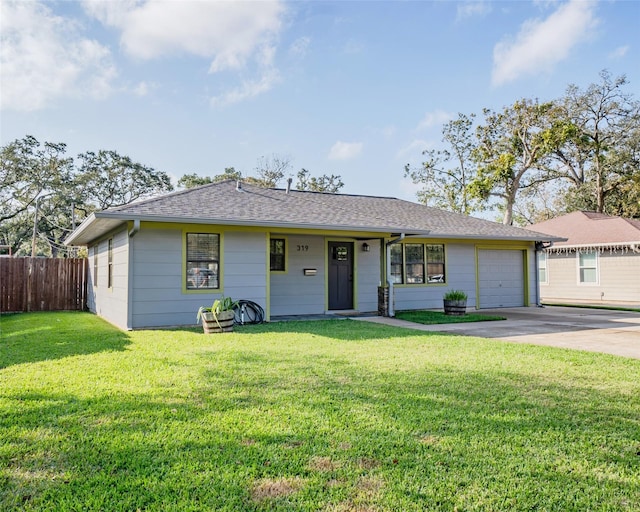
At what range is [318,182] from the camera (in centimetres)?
3338

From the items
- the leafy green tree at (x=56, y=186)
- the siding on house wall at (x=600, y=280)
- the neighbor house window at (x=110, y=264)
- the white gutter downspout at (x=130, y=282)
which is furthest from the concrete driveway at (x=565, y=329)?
the leafy green tree at (x=56, y=186)

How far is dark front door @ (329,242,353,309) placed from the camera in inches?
443

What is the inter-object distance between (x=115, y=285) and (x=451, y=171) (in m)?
24.3

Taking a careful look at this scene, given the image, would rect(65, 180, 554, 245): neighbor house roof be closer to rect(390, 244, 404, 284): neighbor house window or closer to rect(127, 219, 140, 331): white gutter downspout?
rect(127, 219, 140, 331): white gutter downspout

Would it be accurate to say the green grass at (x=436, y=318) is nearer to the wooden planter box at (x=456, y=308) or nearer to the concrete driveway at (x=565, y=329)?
the wooden planter box at (x=456, y=308)

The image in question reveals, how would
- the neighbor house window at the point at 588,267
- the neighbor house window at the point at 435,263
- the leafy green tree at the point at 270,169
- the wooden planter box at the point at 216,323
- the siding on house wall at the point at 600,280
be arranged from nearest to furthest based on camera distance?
1. the wooden planter box at the point at 216,323
2. the neighbor house window at the point at 435,263
3. the siding on house wall at the point at 600,280
4. the neighbor house window at the point at 588,267
5. the leafy green tree at the point at 270,169

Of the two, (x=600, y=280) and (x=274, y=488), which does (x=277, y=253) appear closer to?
(x=274, y=488)

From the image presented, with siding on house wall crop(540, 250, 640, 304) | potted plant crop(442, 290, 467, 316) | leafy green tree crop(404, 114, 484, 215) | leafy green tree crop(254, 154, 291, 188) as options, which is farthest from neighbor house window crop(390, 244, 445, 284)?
leafy green tree crop(254, 154, 291, 188)

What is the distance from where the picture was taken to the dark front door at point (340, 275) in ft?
36.9

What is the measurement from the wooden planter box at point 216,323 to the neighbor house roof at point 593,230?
11498mm

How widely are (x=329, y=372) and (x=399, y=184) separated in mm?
27505

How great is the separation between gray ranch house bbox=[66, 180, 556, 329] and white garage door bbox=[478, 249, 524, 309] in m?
0.03

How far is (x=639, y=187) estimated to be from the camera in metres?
23.4

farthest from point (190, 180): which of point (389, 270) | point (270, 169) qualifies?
point (389, 270)
